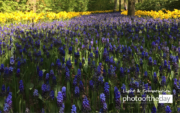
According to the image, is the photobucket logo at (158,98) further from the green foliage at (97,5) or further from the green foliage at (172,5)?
the green foliage at (97,5)

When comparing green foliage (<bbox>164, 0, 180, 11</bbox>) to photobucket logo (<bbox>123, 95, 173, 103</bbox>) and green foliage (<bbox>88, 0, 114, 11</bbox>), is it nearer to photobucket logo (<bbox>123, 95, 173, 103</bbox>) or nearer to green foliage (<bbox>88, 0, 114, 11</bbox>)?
photobucket logo (<bbox>123, 95, 173, 103</bbox>)

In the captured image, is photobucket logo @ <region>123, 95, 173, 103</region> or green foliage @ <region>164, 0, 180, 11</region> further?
green foliage @ <region>164, 0, 180, 11</region>

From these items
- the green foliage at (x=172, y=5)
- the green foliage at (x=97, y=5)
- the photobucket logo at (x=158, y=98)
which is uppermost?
the green foliage at (x=97, y=5)

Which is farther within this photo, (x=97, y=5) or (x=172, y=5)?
(x=97, y=5)

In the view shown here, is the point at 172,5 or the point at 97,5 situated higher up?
the point at 97,5

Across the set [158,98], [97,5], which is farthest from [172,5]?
[97,5]

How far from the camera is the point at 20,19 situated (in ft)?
32.0

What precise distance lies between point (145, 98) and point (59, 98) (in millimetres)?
827

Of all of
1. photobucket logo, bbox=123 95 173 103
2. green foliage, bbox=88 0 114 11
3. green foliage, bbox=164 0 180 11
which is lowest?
photobucket logo, bbox=123 95 173 103

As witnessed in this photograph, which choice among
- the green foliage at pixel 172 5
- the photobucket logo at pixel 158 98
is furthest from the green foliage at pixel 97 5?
the photobucket logo at pixel 158 98

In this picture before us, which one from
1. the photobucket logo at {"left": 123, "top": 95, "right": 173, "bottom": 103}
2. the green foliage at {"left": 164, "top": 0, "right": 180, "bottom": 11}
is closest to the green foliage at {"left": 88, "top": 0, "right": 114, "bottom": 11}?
the green foliage at {"left": 164, "top": 0, "right": 180, "bottom": 11}

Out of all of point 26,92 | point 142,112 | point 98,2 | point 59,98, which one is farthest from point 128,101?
point 98,2

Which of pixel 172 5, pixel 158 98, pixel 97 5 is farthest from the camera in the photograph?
pixel 97 5

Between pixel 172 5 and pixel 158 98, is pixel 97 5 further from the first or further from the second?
pixel 158 98
